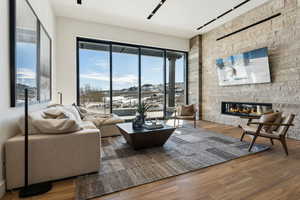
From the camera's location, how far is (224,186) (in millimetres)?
1696

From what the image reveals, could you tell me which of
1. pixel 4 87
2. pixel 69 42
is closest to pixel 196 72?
pixel 69 42

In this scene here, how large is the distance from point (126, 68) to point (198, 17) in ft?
9.47

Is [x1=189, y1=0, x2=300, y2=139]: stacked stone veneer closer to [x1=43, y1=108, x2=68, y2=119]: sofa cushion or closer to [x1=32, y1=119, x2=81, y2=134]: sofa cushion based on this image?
[x1=32, y1=119, x2=81, y2=134]: sofa cushion

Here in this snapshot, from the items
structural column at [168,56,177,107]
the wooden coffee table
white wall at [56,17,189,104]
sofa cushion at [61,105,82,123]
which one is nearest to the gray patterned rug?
the wooden coffee table

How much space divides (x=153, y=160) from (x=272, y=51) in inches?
159

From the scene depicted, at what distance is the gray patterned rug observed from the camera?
174 cm

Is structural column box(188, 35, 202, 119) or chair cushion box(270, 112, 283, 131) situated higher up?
structural column box(188, 35, 202, 119)

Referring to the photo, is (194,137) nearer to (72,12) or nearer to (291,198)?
(291,198)

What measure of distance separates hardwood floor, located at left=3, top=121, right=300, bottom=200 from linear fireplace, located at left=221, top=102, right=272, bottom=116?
1996 millimetres

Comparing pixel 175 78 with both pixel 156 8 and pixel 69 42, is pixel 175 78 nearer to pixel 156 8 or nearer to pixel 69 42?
pixel 156 8

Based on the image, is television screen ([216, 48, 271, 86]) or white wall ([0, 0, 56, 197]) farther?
television screen ([216, 48, 271, 86])

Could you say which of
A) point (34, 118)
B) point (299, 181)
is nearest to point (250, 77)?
point (299, 181)

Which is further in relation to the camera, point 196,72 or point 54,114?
point 196,72

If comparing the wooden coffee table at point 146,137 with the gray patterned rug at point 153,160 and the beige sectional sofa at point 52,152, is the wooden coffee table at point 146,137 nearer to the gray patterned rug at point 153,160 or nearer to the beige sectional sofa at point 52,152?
the gray patterned rug at point 153,160
